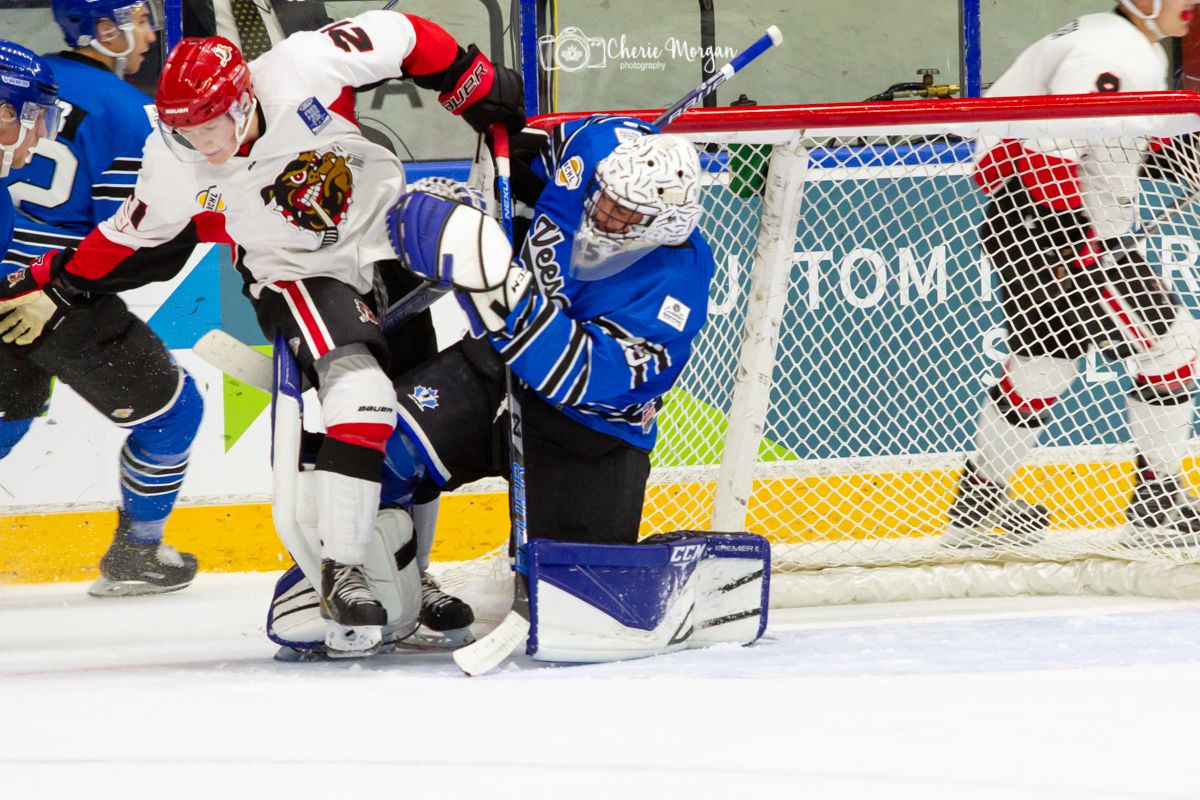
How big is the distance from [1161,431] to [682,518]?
1006 millimetres

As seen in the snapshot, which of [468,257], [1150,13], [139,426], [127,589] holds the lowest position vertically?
[127,589]

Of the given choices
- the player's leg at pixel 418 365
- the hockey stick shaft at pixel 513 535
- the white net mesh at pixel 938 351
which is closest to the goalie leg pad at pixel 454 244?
the hockey stick shaft at pixel 513 535

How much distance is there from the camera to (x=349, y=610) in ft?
6.36

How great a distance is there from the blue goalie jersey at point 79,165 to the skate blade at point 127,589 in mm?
725

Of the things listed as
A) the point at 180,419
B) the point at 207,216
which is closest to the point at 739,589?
the point at 207,216

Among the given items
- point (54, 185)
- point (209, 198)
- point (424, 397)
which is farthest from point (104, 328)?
point (424, 397)

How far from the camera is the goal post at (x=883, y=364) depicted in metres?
2.61

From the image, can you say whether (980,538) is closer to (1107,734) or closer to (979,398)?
(979,398)

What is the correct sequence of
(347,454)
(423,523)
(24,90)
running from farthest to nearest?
1. (24,90)
2. (423,523)
3. (347,454)

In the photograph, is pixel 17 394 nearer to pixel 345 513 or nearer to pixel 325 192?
pixel 325 192

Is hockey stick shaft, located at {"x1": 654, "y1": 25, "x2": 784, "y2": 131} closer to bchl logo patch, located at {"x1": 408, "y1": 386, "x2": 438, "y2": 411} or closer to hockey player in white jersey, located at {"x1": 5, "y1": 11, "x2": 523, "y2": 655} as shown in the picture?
hockey player in white jersey, located at {"x1": 5, "y1": 11, "x2": 523, "y2": 655}

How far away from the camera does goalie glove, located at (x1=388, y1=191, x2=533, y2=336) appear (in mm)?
1882

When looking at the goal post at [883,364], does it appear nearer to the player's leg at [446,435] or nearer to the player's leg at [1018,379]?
the player's leg at [1018,379]

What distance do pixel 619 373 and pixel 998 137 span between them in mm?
1132
